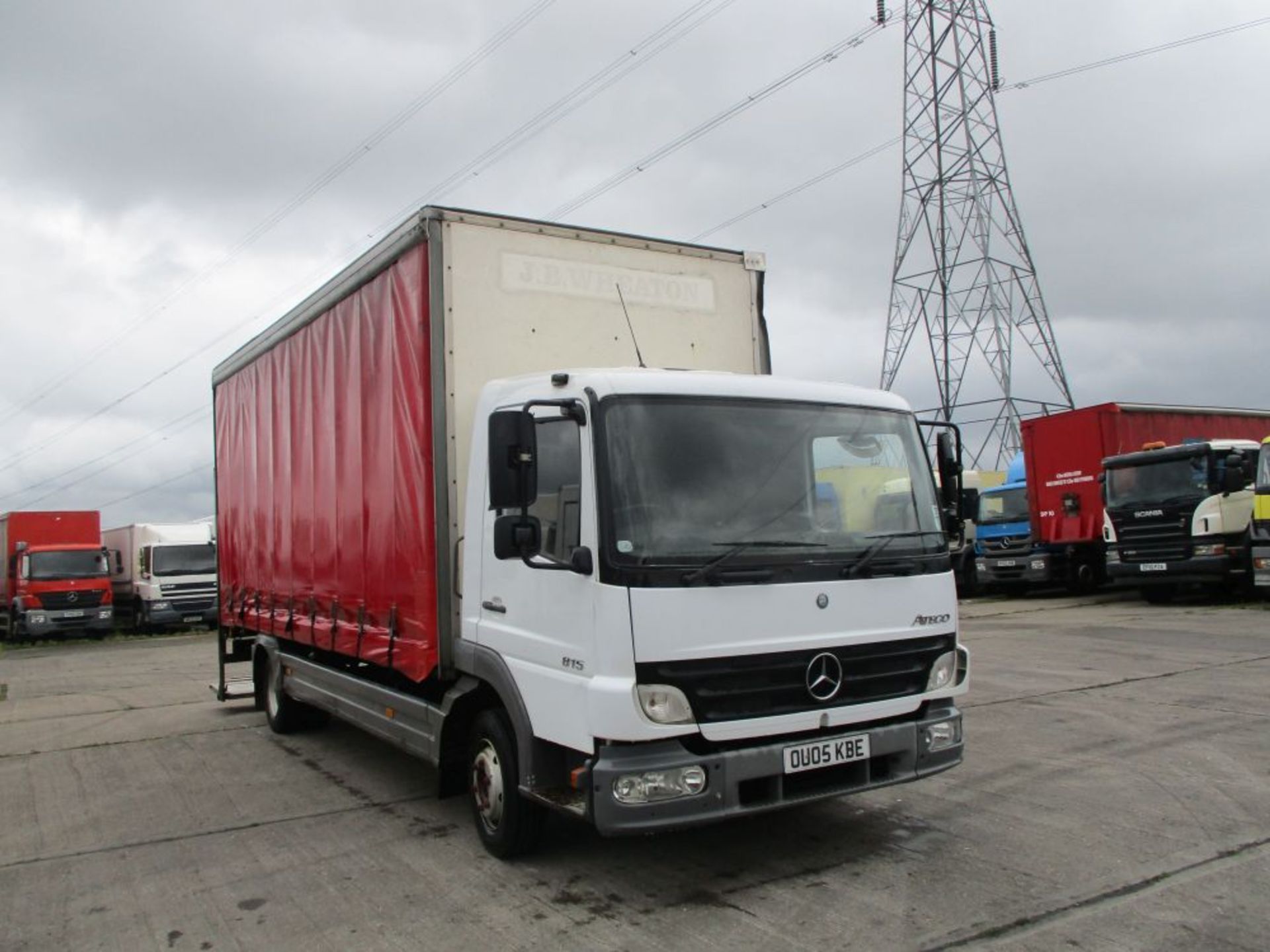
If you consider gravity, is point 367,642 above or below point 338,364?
A: below

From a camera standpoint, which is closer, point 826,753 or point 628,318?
point 826,753

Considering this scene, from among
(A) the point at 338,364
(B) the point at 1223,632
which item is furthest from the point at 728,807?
(B) the point at 1223,632

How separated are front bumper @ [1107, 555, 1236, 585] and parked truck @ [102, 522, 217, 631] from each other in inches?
822

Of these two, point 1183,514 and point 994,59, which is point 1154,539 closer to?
point 1183,514

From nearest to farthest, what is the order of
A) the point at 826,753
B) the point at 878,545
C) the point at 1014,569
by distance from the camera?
the point at 826,753
the point at 878,545
the point at 1014,569

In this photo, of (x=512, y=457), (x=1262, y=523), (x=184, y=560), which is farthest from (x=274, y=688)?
(x=184, y=560)

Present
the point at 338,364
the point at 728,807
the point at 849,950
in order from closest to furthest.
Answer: the point at 849,950 < the point at 728,807 < the point at 338,364

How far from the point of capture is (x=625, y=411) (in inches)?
181

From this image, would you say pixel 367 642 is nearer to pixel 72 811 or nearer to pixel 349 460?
pixel 349 460

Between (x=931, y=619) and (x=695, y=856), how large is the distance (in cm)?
165

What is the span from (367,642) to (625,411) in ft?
9.57

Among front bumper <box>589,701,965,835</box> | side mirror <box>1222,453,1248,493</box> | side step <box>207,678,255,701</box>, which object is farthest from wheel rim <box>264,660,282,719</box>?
side mirror <box>1222,453,1248,493</box>

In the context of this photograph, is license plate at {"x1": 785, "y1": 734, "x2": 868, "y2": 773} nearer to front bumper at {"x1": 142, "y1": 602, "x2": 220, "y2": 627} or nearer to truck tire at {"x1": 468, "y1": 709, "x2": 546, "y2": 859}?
truck tire at {"x1": 468, "y1": 709, "x2": 546, "y2": 859}

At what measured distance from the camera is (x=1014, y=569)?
21719mm
